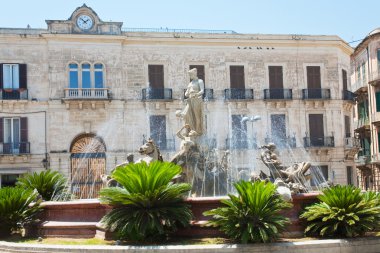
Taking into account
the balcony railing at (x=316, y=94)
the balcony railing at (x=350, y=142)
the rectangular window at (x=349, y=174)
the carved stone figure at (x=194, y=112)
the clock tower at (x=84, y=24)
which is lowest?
the rectangular window at (x=349, y=174)

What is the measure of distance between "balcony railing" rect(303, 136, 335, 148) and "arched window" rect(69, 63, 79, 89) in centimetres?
1405

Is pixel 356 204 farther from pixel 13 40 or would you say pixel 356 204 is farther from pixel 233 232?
pixel 13 40

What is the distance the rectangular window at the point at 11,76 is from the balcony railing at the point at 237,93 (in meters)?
12.1

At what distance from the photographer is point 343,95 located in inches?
1419

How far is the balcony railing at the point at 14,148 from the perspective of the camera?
31172 millimetres

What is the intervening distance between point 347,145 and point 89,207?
2679 cm

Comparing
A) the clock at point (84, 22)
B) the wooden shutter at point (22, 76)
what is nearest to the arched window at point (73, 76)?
the clock at point (84, 22)

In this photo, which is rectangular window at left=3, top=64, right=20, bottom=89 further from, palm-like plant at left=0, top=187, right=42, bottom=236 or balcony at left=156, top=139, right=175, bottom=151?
palm-like plant at left=0, top=187, right=42, bottom=236

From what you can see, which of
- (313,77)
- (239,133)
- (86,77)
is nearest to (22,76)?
(86,77)

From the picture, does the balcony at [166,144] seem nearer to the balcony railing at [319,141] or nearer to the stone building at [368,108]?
A: the balcony railing at [319,141]

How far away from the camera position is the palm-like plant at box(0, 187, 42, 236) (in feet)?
40.1

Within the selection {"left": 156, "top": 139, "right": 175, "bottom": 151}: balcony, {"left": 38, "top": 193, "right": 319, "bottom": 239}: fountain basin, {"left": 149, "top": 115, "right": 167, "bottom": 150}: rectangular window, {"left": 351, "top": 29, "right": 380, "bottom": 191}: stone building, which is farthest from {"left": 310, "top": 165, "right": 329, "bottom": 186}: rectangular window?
{"left": 38, "top": 193, "right": 319, "bottom": 239}: fountain basin

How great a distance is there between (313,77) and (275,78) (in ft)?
8.30

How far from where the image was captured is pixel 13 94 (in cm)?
3183
